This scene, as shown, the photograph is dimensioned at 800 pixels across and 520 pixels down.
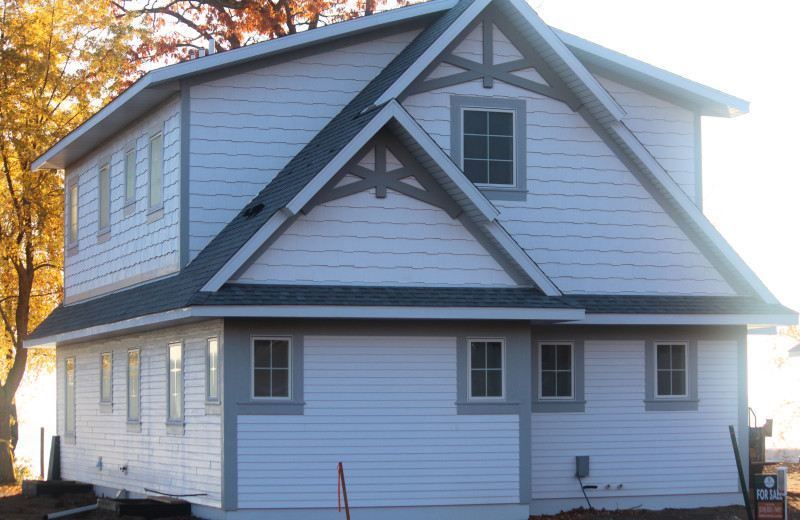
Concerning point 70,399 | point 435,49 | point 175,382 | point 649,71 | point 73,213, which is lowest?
point 70,399

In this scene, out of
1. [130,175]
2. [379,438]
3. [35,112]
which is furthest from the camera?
[35,112]

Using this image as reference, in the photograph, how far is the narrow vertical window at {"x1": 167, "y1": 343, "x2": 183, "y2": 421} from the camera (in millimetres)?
19562

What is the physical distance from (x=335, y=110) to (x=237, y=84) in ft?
5.38

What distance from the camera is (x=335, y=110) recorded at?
20562mm

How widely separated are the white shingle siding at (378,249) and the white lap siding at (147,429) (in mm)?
1424

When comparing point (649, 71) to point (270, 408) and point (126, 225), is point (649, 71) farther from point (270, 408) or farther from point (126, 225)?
point (126, 225)

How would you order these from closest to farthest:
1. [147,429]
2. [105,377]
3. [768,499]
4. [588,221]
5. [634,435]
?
1. [768,499]
2. [634,435]
3. [588,221]
4. [147,429]
5. [105,377]

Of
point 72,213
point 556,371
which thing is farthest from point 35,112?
point 556,371

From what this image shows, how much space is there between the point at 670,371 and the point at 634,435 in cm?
124

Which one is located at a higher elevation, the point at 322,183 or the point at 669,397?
the point at 322,183

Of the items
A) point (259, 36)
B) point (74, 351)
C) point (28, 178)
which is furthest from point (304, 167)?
point (259, 36)

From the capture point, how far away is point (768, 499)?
17047 millimetres

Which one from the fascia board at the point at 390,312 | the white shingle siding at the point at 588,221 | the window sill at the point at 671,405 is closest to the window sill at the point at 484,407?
the fascia board at the point at 390,312

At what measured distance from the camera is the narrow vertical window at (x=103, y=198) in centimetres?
2391
